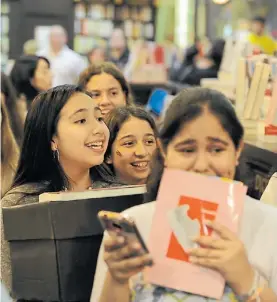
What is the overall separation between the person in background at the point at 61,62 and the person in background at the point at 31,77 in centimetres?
252

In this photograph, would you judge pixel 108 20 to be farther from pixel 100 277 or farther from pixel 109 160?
pixel 100 277

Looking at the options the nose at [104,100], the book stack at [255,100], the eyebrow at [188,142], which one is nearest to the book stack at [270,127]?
the book stack at [255,100]

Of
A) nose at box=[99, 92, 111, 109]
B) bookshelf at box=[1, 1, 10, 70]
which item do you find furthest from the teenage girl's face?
bookshelf at box=[1, 1, 10, 70]

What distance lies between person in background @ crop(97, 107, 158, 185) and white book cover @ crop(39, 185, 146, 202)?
71 centimetres

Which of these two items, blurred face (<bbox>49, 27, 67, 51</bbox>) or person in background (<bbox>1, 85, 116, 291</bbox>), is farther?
blurred face (<bbox>49, 27, 67, 51</bbox>)

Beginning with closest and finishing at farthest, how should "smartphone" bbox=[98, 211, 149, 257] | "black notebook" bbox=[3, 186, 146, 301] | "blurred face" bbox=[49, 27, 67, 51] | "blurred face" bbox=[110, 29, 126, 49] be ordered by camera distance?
"smartphone" bbox=[98, 211, 149, 257], "black notebook" bbox=[3, 186, 146, 301], "blurred face" bbox=[49, 27, 67, 51], "blurred face" bbox=[110, 29, 126, 49]

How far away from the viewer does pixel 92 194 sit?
1.70 meters

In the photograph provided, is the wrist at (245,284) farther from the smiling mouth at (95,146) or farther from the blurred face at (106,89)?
the blurred face at (106,89)

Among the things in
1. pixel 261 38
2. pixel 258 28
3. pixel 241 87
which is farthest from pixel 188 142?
pixel 258 28

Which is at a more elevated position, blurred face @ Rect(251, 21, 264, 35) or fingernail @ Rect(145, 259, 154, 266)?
blurred face @ Rect(251, 21, 264, 35)

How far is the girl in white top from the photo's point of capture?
4.59 ft

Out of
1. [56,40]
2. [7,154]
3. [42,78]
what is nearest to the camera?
[7,154]

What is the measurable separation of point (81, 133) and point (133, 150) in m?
0.54

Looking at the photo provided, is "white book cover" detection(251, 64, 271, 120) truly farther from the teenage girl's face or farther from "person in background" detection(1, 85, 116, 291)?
the teenage girl's face
